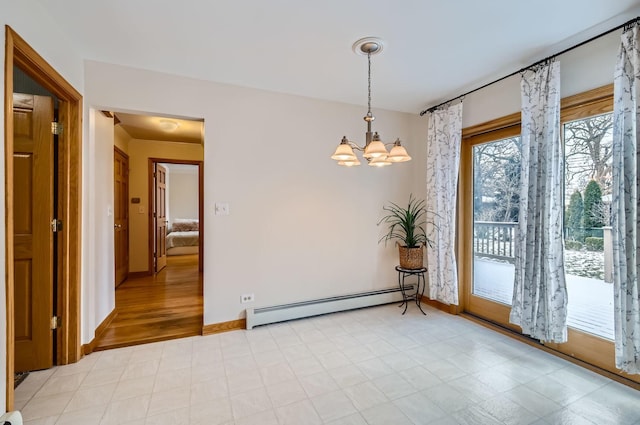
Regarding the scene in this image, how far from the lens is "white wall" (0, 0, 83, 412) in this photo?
4.75 feet

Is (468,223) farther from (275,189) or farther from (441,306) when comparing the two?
(275,189)

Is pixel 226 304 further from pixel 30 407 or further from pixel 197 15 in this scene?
pixel 197 15

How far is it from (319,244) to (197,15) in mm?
2440

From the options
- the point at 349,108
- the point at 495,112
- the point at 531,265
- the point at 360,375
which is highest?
the point at 349,108

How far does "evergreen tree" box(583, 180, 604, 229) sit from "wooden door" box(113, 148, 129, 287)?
18.4 ft

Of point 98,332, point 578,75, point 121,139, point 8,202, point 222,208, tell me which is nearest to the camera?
point 8,202

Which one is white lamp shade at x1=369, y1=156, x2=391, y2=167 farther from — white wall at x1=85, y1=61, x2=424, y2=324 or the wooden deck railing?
the wooden deck railing

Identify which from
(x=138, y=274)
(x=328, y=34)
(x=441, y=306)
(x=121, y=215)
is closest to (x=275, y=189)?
(x=328, y=34)

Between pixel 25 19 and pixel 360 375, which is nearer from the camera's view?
pixel 25 19

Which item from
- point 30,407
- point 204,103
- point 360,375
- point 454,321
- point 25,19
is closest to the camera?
point 25,19

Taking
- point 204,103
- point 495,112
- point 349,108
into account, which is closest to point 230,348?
point 204,103

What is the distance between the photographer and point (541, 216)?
241cm

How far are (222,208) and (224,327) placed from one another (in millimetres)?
1243

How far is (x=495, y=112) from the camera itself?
9.68 ft
